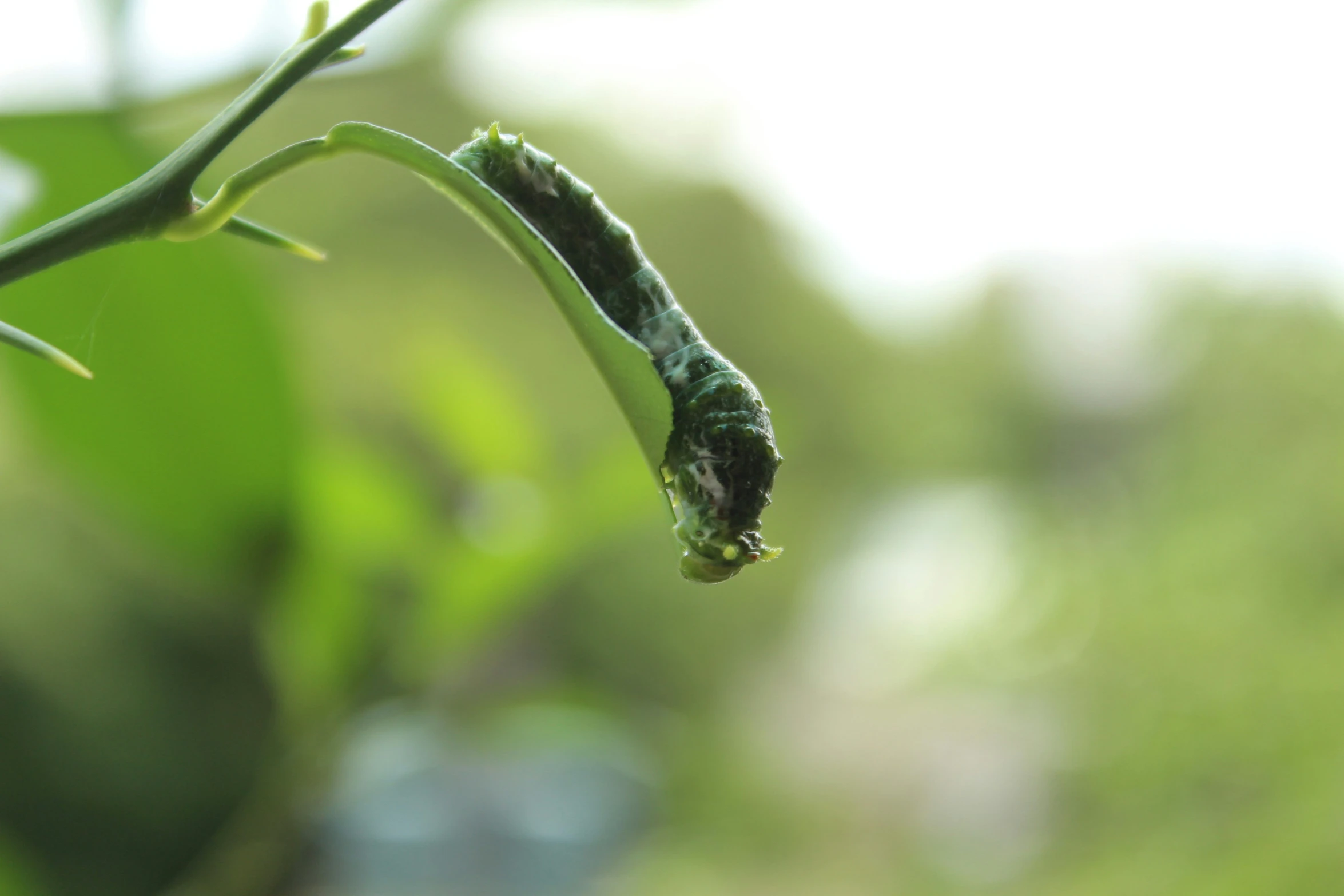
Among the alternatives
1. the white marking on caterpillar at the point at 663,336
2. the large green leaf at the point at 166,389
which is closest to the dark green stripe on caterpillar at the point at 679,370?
the white marking on caterpillar at the point at 663,336

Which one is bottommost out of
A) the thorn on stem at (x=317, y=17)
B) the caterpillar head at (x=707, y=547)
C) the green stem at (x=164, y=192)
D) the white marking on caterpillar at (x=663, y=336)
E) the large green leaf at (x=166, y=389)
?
the caterpillar head at (x=707, y=547)

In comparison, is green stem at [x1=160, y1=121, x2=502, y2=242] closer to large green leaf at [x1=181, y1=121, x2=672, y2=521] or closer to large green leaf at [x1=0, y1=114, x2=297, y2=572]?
large green leaf at [x1=181, y1=121, x2=672, y2=521]

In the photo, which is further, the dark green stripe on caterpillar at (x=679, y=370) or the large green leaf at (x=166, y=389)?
the large green leaf at (x=166, y=389)

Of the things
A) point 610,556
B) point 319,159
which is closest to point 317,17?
point 319,159

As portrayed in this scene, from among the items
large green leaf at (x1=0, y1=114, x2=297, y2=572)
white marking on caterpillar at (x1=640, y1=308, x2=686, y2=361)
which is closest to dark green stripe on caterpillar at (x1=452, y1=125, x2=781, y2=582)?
white marking on caterpillar at (x1=640, y1=308, x2=686, y2=361)

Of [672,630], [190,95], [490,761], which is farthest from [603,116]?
[190,95]

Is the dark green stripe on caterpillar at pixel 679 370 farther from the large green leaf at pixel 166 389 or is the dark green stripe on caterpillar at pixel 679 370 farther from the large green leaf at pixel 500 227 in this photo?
the large green leaf at pixel 166 389

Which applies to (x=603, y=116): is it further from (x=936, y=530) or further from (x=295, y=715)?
(x=295, y=715)

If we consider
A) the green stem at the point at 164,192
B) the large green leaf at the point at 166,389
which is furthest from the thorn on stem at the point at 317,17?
the large green leaf at the point at 166,389

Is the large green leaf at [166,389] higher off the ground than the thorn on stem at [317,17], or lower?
higher
